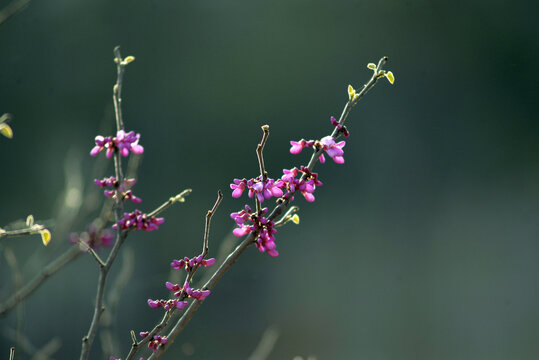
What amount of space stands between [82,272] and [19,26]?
5.26 feet

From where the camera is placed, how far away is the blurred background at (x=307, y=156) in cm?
391

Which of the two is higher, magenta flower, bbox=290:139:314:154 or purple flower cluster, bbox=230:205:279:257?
magenta flower, bbox=290:139:314:154

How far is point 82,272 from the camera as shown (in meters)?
3.94

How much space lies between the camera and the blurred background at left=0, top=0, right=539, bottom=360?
3910mm

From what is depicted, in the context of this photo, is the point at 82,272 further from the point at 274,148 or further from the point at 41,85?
the point at 274,148

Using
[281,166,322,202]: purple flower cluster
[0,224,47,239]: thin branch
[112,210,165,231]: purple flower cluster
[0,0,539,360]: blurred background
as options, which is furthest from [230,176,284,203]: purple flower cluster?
[0,0,539,360]: blurred background

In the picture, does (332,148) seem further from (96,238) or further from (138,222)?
(96,238)

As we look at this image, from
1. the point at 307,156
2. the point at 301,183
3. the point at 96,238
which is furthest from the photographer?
the point at 307,156

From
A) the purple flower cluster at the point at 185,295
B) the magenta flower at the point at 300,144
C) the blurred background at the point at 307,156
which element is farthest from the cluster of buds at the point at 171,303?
the blurred background at the point at 307,156

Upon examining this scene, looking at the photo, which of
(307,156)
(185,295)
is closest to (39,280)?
(185,295)

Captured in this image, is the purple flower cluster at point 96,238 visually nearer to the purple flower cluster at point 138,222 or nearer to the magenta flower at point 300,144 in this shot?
the purple flower cluster at point 138,222

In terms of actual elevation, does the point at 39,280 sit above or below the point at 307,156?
below

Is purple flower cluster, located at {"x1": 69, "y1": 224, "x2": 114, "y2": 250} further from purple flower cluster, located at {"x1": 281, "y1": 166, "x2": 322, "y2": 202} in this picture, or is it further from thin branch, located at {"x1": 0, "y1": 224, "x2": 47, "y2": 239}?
purple flower cluster, located at {"x1": 281, "y1": 166, "x2": 322, "y2": 202}

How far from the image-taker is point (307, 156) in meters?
3.86
